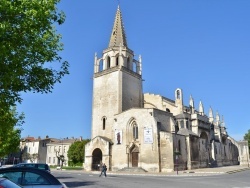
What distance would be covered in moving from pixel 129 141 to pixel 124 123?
2.94 m

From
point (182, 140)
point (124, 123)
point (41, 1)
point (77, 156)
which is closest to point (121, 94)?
point (124, 123)

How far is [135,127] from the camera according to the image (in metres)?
40.4

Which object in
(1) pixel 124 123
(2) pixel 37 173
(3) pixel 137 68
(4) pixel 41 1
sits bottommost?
(2) pixel 37 173

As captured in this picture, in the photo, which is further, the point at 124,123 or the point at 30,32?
the point at 124,123

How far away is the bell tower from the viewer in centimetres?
4357

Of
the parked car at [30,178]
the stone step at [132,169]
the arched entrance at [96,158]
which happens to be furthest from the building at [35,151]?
the parked car at [30,178]

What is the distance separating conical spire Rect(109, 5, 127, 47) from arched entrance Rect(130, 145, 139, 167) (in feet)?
61.3

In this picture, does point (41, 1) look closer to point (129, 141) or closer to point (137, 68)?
point (129, 141)

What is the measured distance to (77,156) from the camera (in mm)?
60125

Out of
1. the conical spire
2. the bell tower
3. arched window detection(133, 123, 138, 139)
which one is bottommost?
arched window detection(133, 123, 138, 139)

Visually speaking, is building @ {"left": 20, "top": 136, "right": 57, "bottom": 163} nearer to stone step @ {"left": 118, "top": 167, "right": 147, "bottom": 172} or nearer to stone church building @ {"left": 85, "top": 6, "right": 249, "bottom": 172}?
stone church building @ {"left": 85, "top": 6, "right": 249, "bottom": 172}

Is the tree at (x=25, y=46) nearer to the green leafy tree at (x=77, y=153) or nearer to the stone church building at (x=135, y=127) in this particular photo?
the stone church building at (x=135, y=127)

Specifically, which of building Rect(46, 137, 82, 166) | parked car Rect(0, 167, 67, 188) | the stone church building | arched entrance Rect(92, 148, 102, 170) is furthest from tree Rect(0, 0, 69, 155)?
building Rect(46, 137, 82, 166)

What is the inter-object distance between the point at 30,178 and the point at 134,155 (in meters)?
32.5
